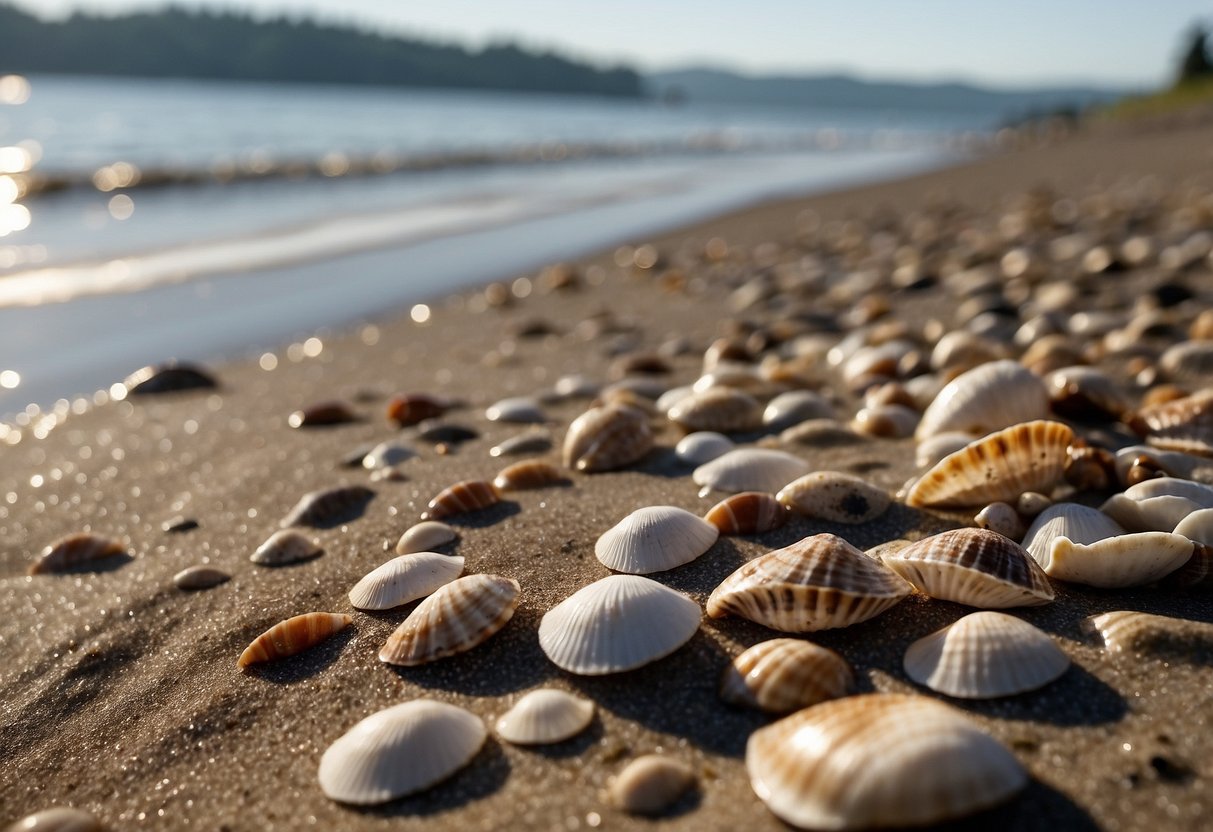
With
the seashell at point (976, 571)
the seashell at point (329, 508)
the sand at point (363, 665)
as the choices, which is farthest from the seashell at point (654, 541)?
the seashell at point (329, 508)

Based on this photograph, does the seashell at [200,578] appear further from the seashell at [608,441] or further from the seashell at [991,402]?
the seashell at [991,402]

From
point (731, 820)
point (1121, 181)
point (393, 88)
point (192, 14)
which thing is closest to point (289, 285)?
point (731, 820)

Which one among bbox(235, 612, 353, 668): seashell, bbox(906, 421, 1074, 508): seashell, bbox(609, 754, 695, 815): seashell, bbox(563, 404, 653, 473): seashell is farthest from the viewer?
bbox(563, 404, 653, 473): seashell

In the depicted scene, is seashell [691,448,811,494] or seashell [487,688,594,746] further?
seashell [691,448,811,494]

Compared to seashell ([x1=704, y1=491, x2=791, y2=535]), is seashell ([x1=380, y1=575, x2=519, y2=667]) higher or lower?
seashell ([x1=704, y1=491, x2=791, y2=535])

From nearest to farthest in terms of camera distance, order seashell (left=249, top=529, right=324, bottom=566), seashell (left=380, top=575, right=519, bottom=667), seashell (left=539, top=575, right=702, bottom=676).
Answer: seashell (left=539, top=575, right=702, bottom=676) → seashell (left=380, top=575, right=519, bottom=667) → seashell (left=249, top=529, right=324, bottom=566)

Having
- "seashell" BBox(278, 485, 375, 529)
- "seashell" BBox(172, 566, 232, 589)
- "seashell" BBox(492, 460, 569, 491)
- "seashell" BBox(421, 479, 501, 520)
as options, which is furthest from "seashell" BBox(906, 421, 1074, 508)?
"seashell" BBox(172, 566, 232, 589)

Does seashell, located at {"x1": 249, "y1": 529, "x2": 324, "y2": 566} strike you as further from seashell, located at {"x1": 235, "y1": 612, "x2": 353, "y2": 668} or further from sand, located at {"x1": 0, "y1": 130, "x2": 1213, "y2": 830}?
seashell, located at {"x1": 235, "y1": 612, "x2": 353, "y2": 668}

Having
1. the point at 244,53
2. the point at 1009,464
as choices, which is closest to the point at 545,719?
the point at 1009,464
